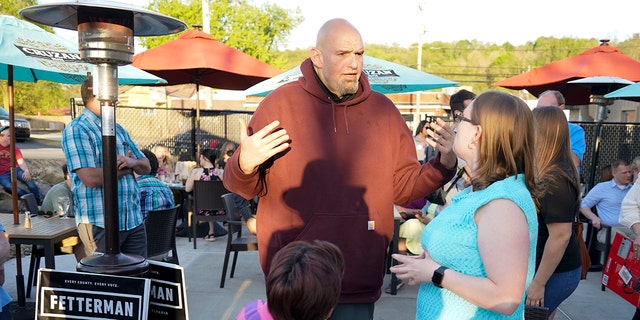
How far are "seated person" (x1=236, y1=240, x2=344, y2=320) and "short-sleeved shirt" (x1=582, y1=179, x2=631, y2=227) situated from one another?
213 inches

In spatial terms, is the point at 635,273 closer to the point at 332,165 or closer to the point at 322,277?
the point at 332,165

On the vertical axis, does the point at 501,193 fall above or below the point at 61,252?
above

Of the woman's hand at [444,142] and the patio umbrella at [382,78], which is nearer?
the woman's hand at [444,142]

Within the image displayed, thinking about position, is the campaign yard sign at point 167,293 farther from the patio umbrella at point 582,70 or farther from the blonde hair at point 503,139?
the patio umbrella at point 582,70

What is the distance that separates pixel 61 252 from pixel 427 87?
598 cm

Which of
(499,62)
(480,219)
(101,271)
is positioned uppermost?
(499,62)

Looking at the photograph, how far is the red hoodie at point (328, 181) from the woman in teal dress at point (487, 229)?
0.28 meters

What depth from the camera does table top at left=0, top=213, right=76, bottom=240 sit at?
380 centimetres

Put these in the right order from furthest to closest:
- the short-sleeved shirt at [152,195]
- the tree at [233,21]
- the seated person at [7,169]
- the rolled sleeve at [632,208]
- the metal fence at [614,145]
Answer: the tree at [233,21] < the metal fence at [614,145] < the seated person at [7,169] < the short-sleeved shirt at [152,195] < the rolled sleeve at [632,208]

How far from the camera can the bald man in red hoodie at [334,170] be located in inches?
83.7

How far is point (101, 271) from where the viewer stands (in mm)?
2102

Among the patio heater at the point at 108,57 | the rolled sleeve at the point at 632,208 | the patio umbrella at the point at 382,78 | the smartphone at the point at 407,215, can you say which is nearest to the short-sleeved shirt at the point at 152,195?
the patio umbrella at the point at 382,78

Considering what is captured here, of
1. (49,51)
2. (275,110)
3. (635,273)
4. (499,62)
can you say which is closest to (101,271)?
(275,110)

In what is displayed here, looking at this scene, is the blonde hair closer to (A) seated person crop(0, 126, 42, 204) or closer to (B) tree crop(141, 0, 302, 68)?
(A) seated person crop(0, 126, 42, 204)
